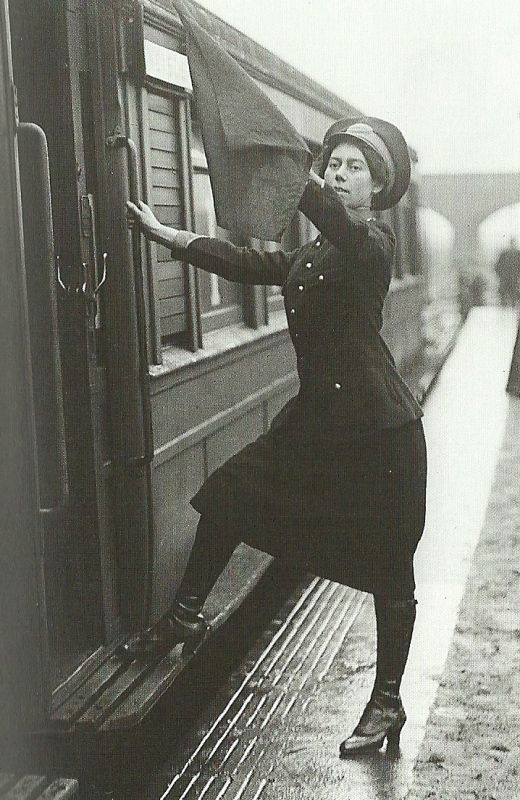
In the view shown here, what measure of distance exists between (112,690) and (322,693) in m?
0.97

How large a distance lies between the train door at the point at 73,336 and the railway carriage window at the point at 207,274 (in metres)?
0.96

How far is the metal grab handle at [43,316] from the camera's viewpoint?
2.54 metres

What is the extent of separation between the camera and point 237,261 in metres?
3.32

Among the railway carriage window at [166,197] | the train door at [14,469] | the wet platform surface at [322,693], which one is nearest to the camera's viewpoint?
the train door at [14,469]

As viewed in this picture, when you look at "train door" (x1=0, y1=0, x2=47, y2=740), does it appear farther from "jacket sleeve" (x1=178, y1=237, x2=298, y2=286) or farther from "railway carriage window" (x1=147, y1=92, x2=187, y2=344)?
"railway carriage window" (x1=147, y1=92, x2=187, y2=344)

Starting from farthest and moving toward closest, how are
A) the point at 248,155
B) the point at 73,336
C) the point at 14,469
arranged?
the point at 73,336 < the point at 248,155 < the point at 14,469

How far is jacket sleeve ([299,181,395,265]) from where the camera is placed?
3.01 m

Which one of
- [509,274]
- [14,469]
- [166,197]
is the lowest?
[14,469]

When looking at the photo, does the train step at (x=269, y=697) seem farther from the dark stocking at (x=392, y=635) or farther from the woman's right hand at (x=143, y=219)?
the woman's right hand at (x=143, y=219)

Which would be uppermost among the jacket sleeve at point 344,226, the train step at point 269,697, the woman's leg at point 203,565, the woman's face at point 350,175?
the woman's face at point 350,175

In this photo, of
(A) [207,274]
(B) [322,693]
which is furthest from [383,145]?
(B) [322,693]

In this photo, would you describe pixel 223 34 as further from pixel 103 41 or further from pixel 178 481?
pixel 178 481

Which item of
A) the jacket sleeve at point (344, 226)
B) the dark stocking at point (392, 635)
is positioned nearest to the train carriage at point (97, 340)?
the jacket sleeve at point (344, 226)

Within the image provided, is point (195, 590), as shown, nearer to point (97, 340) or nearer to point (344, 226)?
point (97, 340)
